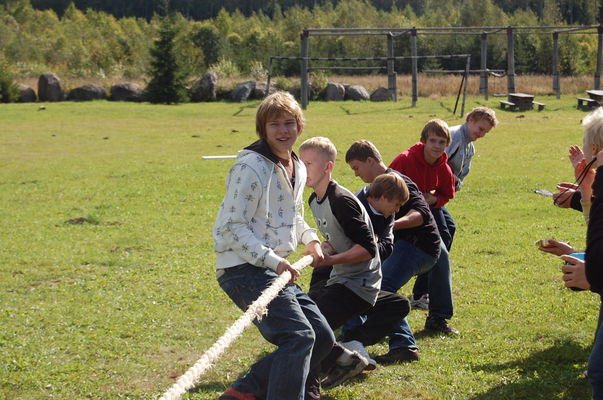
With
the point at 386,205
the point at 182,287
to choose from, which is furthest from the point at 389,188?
the point at 182,287

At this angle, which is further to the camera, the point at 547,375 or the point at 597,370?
the point at 547,375

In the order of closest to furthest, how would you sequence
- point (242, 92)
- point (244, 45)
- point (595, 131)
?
point (595, 131) → point (242, 92) → point (244, 45)

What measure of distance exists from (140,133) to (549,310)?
19.7 m

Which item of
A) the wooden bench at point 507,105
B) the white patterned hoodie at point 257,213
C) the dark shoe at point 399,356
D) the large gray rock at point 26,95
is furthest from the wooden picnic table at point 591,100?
the white patterned hoodie at point 257,213

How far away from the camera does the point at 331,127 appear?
25031 mm

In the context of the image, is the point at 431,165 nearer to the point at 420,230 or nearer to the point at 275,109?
the point at 420,230

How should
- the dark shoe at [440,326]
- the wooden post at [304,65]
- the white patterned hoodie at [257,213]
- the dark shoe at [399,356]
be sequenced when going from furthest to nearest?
the wooden post at [304,65] → the dark shoe at [440,326] → the dark shoe at [399,356] → the white patterned hoodie at [257,213]

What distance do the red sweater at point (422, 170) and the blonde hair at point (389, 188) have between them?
4.30 ft

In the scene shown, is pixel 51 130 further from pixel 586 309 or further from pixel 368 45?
pixel 368 45

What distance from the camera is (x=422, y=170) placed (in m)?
6.73

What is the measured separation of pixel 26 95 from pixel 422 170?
35.9 m

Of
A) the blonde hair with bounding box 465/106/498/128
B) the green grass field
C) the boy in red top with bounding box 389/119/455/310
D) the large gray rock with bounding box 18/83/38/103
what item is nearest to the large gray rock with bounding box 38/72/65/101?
the large gray rock with bounding box 18/83/38/103

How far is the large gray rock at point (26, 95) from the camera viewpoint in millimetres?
38750

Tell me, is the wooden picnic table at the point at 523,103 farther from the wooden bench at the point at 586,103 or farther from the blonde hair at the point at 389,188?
the blonde hair at the point at 389,188
